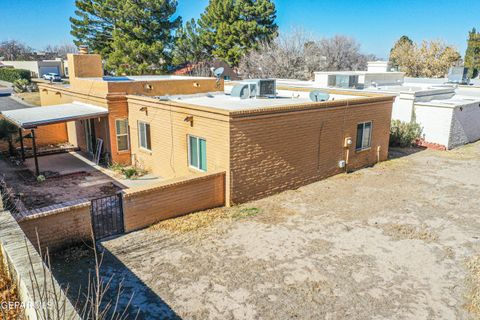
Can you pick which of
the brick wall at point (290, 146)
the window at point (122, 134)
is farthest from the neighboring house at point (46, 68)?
the brick wall at point (290, 146)

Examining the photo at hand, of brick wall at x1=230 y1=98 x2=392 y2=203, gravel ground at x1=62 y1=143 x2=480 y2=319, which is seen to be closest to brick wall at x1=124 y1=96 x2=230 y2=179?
brick wall at x1=230 y1=98 x2=392 y2=203

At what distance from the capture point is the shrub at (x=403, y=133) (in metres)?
22.8

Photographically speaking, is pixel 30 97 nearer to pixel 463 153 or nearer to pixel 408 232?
pixel 463 153

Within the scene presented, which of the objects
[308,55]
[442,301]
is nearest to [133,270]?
[442,301]

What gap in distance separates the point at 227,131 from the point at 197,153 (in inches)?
89.3

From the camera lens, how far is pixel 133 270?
8727mm

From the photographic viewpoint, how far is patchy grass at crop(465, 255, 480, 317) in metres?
7.52

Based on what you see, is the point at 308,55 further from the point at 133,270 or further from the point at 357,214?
the point at 133,270

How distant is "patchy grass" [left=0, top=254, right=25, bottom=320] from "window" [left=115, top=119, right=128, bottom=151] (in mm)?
12518

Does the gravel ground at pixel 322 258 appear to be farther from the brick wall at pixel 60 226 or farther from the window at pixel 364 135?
the window at pixel 364 135

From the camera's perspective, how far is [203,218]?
11.7m

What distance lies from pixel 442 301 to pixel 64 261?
8.29 metres

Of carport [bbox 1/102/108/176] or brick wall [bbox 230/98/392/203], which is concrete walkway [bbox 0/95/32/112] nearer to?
carport [bbox 1/102/108/176]

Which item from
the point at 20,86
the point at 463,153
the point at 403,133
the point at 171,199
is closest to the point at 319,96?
the point at 403,133
